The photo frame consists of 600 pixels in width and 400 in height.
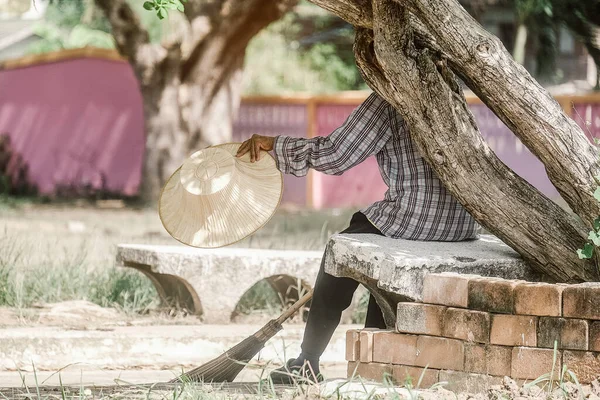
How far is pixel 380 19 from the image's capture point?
408cm

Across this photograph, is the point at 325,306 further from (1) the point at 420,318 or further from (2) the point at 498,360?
(2) the point at 498,360

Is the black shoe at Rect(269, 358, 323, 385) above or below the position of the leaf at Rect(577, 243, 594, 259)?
below

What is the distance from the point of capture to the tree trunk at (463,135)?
13.4 feet

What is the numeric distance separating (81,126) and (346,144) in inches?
596

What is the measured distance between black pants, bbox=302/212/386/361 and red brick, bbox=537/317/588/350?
0.96 meters

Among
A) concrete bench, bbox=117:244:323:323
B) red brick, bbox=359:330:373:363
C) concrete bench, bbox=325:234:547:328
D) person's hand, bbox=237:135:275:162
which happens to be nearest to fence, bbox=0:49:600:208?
concrete bench, bbox=117:244:323:323

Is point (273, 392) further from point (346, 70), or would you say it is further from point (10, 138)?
point (346, 70)

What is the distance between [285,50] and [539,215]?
24.1 meters

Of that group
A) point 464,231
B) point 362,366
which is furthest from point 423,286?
point 464,231

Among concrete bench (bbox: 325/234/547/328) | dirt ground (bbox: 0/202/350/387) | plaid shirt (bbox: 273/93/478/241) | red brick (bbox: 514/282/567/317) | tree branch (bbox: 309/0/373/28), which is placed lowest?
dirt ground (bbox: 0/202/350/387)

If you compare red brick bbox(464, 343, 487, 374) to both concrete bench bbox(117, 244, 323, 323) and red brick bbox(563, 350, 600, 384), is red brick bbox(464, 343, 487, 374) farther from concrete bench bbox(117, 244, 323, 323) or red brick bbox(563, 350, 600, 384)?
concrete bench bbox(117, 244, 323, 323)

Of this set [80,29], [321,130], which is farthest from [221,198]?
[80,29]

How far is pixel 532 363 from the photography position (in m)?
3.80

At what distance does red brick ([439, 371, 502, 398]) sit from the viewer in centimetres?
385
